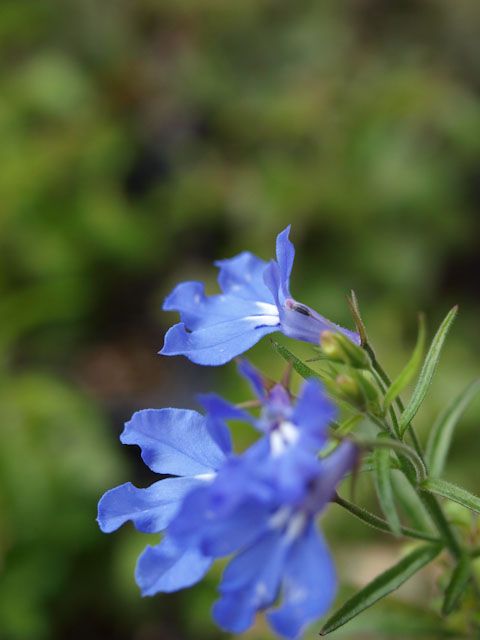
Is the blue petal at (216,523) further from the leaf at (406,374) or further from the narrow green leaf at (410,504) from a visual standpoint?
the narrow green leaf at (410,504)

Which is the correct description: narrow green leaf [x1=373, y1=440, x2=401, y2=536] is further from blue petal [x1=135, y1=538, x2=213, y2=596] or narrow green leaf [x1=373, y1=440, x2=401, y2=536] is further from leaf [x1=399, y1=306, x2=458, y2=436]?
blue petal [x1=135, y1=538, x2=213, y2=596]

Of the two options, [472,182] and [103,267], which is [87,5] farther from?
[472,182]

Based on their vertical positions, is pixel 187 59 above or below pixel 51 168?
above

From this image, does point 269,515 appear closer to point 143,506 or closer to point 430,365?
point 143,506

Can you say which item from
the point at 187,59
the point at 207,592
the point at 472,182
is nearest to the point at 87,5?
the point at 187,59

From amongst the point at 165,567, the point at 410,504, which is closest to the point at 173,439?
the point at 165,567

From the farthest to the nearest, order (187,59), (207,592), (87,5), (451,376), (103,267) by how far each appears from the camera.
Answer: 1. (87,5)
2. (187,59)
3. (103,267)
4. (451,376)
5. (207,592)
